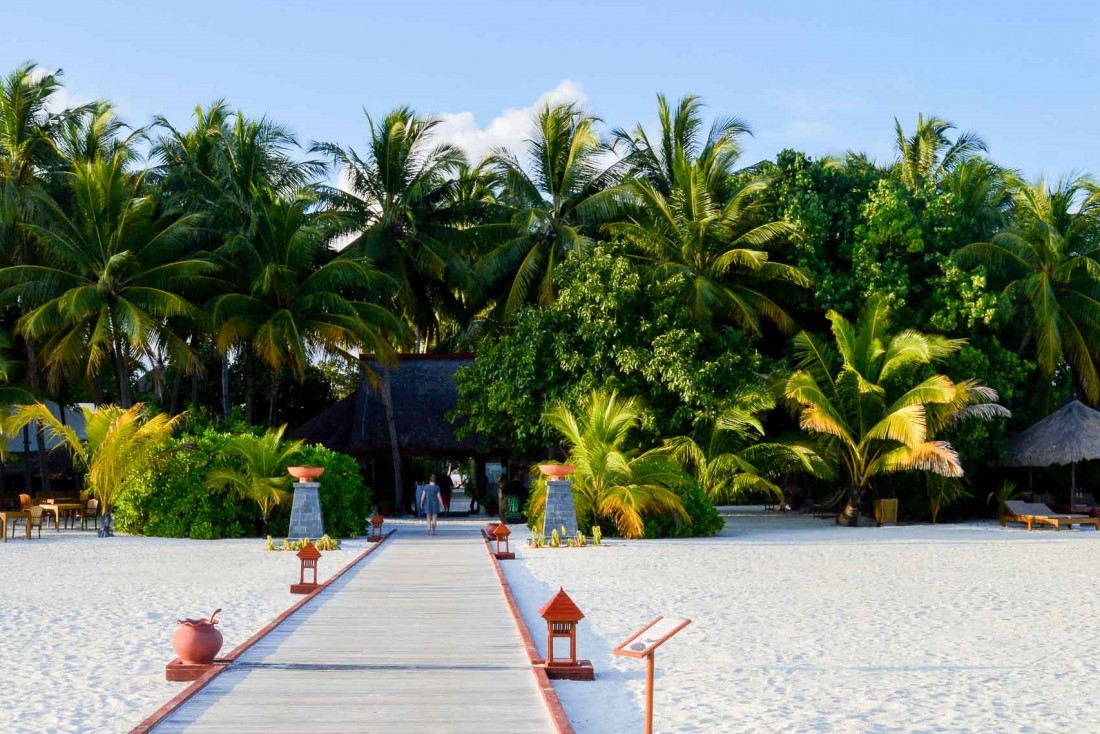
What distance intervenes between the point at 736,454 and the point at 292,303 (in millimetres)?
11129

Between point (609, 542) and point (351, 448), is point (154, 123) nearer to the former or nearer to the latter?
point (351, 448)

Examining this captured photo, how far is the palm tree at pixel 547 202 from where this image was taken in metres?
28.4

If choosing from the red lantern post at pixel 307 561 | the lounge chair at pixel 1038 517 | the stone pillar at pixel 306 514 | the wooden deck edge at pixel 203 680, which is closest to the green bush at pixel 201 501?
the stone pillar at pixel 306 514

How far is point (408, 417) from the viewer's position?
30.0 meters

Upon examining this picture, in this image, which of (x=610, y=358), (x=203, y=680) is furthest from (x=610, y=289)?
(x=203, y=680)

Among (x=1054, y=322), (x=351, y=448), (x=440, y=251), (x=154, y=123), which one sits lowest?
(x=351, y=448)

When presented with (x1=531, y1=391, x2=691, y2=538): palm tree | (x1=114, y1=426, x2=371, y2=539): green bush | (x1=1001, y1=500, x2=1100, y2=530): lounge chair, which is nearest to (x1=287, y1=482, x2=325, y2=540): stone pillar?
(x1=114, y1=426, x2=371, y2=539): green bush

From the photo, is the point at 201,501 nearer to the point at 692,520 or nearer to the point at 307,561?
the point at 692,520

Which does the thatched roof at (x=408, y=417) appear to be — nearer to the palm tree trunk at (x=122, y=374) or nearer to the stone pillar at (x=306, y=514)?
the palm tree trunk at (x=122, y=374)

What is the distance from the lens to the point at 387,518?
28.7 metres

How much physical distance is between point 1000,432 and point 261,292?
57.2ft

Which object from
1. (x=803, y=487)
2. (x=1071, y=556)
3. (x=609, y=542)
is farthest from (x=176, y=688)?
(x=803, y=487)

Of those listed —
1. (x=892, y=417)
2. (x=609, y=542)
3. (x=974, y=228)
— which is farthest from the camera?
(x=974, y=228)

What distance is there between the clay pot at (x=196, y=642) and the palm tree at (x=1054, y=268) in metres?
22.9
